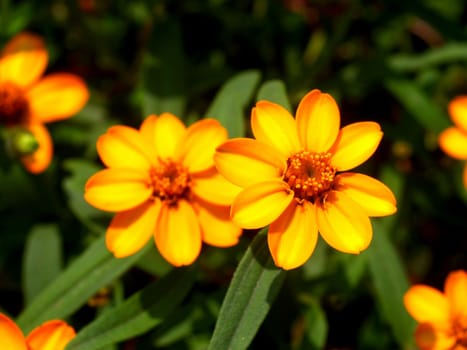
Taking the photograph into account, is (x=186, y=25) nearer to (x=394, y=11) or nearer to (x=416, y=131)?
(x=394, y=11)

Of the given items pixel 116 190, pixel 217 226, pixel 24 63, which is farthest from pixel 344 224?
pixel 24 63

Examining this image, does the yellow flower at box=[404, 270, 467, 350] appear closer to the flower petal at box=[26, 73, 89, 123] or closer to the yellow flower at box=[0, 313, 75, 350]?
the yellow flower at box=[0, 313, 75, 350]

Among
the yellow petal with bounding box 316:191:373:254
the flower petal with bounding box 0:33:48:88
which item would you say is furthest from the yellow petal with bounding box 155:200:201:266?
the flower petal with bounding box 0:33:48:88

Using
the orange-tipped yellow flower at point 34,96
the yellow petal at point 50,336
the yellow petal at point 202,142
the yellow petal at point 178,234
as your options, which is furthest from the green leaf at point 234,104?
the yellow petal at point 50,336

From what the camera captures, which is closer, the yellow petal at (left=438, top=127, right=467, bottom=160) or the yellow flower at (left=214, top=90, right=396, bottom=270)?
the yellow flower at (left=214, top=90, right=396, bottom=270)

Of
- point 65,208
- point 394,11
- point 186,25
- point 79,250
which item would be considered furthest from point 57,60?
point 394,11

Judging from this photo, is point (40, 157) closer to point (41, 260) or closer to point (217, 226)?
point (41, 260)

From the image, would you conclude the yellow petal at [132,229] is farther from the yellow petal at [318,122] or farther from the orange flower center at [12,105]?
the orange flower center at [12,105]
